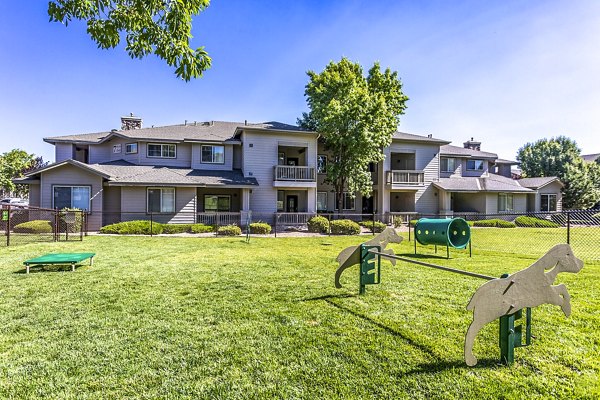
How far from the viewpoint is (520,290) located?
3.37m

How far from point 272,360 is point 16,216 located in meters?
22.0

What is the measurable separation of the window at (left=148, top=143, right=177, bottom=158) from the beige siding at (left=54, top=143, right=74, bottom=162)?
19.4ft

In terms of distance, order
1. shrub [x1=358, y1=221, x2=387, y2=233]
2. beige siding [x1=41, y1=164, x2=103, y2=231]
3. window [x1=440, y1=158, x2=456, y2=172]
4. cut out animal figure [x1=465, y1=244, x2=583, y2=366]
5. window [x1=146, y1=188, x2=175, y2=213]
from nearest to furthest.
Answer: cut out animal figure [x1=465, y1=244, x2=583, y2=366] < beige siding [x1=41, y1=164, x2=103, y2=231] < window [x1=146, y1=188, x2=175, y2=213] < shrub [x1=358, y1=221, x2=387, y2=233] < window [x1=440, y1=158, x2=456, y2=172]

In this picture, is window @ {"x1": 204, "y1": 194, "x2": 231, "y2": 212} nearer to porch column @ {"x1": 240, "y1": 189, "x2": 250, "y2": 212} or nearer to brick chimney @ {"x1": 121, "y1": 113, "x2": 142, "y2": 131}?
porch column @ {"x1": 240, "y1": 189, "x2": 250, "y2": 212}

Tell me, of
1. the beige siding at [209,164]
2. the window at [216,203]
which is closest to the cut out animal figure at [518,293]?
the window at [216,203]

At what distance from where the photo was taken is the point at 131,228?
704 inches

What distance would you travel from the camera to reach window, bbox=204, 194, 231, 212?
23.3 m

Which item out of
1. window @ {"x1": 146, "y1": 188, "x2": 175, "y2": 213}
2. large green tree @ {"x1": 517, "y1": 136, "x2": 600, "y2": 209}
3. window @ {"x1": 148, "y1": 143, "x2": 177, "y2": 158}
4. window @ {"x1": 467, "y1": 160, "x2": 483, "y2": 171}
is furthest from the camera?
large green tree @ {"x1": 517, "y1": 136, "x2": 600, "y2": 209}

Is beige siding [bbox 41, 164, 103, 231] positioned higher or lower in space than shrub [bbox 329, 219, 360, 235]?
higher

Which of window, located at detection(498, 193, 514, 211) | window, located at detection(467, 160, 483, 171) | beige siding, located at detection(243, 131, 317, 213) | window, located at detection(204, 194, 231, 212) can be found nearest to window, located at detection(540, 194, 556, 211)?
window, located at detection(498, 193, 514, 211)

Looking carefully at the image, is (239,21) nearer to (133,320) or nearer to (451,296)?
(133,320)

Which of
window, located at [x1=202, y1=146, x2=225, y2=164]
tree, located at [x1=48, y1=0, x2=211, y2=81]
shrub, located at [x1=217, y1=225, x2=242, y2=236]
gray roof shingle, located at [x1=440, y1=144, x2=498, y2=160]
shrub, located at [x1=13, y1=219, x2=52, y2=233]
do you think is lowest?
shrub, located at [x1=217, y1=225, x2=242, y2=236]

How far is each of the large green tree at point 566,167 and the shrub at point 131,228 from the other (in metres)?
41.1

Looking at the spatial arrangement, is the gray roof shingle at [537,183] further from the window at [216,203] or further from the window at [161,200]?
the window at [161,200]
